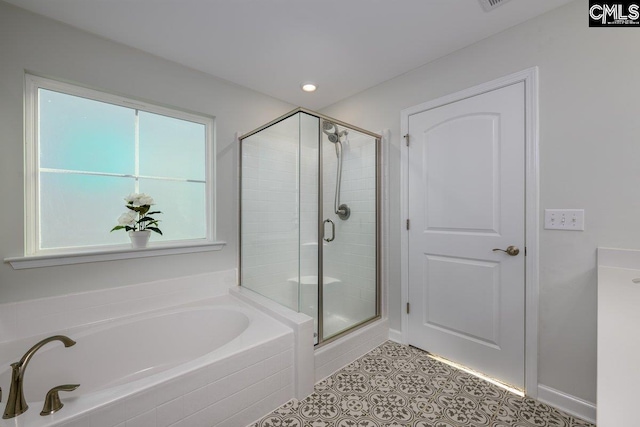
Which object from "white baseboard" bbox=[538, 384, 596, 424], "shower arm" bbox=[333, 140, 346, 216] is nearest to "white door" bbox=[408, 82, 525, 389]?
"white baseboard" bbox=[538, 384, 596, 424]

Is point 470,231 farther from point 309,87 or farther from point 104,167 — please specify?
point 104,167

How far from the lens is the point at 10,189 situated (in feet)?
5.08

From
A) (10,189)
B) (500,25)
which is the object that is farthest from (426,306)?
(10,189)

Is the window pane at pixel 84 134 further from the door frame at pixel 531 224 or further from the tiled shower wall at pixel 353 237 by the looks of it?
the door frame at pixel 531 224

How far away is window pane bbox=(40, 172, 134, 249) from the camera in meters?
1.72

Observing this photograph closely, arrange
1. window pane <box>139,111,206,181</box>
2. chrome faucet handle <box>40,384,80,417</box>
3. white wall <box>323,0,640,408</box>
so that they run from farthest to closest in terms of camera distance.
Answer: window pane <box>139,111,206,181</box>
white wall <box>323,0,640,408</box>
chrome faucet handle <box>40,384,80,417</box>

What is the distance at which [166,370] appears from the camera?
5.07 feet

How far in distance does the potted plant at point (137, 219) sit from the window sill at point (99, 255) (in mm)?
74

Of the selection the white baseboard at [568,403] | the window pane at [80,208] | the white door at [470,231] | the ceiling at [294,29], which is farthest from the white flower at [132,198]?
the white baseboard at [568,403]

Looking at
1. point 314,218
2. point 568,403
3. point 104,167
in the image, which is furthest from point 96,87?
point 568,403

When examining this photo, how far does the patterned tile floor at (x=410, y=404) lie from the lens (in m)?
1.44

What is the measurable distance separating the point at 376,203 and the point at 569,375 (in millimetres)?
1622

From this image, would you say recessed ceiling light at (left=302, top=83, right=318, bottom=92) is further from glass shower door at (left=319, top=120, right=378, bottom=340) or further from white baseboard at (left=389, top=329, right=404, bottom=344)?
white baseboard at (left=389, top=329, right=404, bottom=344)

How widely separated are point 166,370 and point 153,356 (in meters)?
0.36
